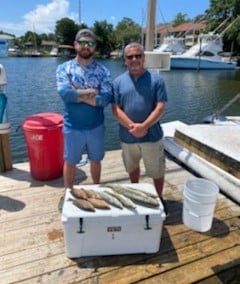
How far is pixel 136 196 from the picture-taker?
83.7 inches

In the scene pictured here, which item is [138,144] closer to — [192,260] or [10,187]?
[192,260]

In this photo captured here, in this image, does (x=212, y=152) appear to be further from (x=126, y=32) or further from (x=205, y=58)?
(x=126, y=32)

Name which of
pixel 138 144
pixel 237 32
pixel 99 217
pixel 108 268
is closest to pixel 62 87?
pixel 138 144

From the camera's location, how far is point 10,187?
10.1ft

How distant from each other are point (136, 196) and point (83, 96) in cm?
87

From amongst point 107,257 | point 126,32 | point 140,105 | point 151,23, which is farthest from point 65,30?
point 107,257

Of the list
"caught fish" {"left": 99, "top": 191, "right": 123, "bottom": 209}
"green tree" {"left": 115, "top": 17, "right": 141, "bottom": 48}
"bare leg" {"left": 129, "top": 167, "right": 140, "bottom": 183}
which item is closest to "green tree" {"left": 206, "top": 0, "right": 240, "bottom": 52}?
"green tree" {"left": 115, "top": 17, "right": 141, "bottom": 48}

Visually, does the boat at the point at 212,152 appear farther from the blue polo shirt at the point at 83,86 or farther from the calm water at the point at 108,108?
the calm water at the point at 108,108

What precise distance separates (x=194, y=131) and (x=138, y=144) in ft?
5.48

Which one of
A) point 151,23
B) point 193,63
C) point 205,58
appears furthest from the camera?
point 205,58

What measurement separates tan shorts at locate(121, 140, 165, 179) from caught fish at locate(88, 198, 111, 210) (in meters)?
0.60

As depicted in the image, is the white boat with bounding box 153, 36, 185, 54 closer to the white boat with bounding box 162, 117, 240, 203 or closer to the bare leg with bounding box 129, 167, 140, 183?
the white boat with bounding box 162, 117, 240, 203

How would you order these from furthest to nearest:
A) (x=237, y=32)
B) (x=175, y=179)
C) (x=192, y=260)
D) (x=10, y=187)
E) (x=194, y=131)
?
(x=237, y=32) → (x=194, y=131) → (x=175, y=179) → (x=10, y=187) → (x=192, y=260)

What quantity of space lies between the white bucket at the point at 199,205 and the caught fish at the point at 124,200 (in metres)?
0.56
